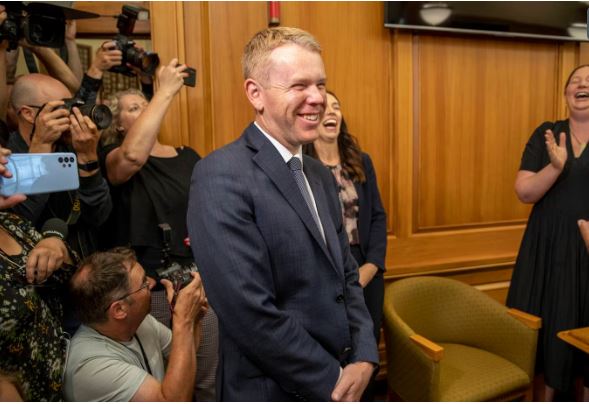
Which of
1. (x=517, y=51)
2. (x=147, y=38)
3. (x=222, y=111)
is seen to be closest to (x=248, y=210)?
(x=222, y=111)

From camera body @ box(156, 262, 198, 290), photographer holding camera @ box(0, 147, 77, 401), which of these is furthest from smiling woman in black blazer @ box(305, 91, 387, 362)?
photographer holding camera @ box(0, 147, 77, 401)

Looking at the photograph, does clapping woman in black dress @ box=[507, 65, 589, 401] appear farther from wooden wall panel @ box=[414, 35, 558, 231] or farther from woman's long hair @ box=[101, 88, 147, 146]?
woman's long hair @ box=[101, 88, 147, 146]

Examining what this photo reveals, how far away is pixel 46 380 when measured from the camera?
1.16 metres

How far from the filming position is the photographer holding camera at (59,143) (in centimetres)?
141

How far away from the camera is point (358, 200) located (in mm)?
2037

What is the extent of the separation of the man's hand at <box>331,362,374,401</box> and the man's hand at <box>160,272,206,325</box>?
0.46 m

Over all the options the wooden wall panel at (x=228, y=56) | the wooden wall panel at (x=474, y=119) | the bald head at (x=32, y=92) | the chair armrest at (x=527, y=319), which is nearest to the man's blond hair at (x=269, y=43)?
the bald head at (x=32, y=92)

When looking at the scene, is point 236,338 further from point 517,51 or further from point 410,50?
point 517,51

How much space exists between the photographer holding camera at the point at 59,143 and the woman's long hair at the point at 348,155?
2.83 ft

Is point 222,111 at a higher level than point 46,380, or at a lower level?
higher

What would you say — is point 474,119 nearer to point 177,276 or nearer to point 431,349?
point 431,349

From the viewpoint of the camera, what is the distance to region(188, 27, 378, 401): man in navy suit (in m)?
1.01

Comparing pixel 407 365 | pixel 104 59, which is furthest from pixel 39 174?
pixel 407 365

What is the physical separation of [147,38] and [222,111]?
0.47m
